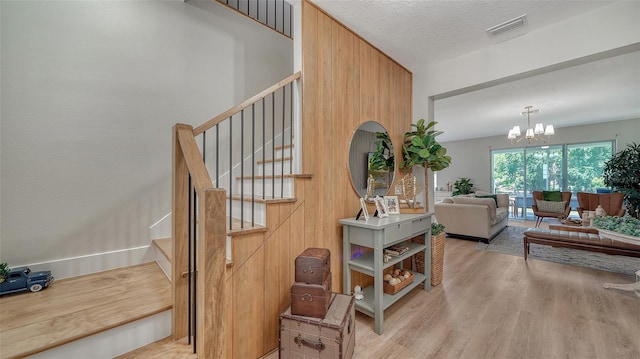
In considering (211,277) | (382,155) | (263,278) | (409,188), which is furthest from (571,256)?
(211,277)

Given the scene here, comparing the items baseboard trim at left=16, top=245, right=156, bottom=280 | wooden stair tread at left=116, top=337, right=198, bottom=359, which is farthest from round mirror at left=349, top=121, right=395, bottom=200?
baseboard trim at left=16, top=245, right=156, bottom=280

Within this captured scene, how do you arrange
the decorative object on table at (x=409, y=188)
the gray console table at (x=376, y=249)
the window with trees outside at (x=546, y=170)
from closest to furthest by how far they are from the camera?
the gray console table at (x=376, y=249) < the decorative object on table at (x=409, y=188) < the window with trees outside at (x=546, y=170)

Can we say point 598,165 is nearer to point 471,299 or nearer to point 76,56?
point 471,299

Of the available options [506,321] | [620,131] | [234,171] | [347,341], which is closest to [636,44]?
[506,321]

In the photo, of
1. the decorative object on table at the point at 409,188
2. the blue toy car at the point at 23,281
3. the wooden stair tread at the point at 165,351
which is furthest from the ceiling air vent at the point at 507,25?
the blue toy car at the point at 23,281

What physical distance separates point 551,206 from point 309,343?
7569 mm

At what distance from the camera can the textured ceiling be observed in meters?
2.08

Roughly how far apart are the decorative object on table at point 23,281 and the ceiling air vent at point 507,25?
168 inches

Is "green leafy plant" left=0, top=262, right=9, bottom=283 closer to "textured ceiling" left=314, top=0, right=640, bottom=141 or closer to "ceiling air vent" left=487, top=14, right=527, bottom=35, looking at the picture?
"textured ceiling" left=314, top=0, right=640, bottom=141

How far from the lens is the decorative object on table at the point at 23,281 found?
1532 mm

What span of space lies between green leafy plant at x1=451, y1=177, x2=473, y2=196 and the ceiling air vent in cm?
665

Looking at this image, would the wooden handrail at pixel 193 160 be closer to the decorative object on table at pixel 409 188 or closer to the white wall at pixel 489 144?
the decorative object on table at pixel 409 188

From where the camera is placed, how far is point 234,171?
8.96 ft

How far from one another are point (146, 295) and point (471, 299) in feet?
9.45
